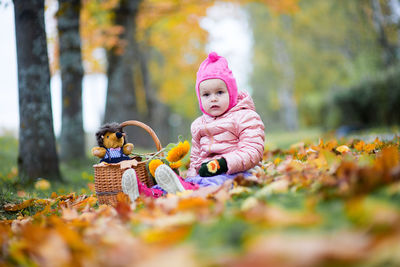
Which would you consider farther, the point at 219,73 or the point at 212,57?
the point at 212,57

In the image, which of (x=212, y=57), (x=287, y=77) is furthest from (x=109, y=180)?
(x=287, y=77)

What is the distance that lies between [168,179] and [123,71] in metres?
7.01

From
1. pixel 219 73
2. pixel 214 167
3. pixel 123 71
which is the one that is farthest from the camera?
pixel 123 71

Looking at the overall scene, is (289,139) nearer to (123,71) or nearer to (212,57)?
(123,71)

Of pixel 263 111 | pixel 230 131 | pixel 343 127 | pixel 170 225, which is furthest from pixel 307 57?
pixel 170 225

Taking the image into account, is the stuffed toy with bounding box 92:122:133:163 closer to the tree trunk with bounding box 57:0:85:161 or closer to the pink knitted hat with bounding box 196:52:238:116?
the pink knitted hat with bounding box 196:52:238:116

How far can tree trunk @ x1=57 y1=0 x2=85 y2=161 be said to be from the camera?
622 cm

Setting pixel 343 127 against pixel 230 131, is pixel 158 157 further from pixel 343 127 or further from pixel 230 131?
pixel 343 127

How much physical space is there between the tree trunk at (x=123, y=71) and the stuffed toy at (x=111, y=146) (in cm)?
584

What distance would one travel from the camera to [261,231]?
117cm

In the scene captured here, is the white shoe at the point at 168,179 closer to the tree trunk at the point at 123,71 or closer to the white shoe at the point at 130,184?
the white shoe at the point at 130,184

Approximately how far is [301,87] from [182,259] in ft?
71.9

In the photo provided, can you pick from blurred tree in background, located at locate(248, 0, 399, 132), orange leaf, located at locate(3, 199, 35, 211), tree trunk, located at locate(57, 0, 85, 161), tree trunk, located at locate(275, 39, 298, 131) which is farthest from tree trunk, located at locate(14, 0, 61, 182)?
tree trunk, located at locate(275, 39, 298, 131)

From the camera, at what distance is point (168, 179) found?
2.37m
